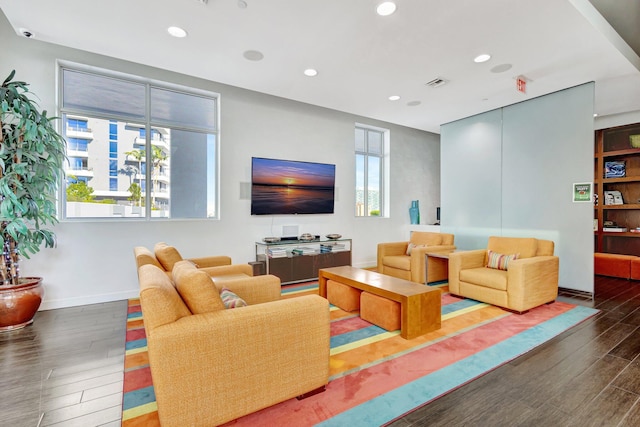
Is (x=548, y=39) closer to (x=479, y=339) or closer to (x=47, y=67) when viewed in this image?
(x=479, y=339)

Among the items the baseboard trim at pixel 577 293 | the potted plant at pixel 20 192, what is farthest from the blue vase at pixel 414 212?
the potted plant at pixel 20 192

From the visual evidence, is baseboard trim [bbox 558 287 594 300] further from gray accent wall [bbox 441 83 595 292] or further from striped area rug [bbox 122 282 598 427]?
striped area rug [bbox 122 282 598 427]

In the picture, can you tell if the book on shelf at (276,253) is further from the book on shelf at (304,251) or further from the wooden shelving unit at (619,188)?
the wooden shelving unit at (619,188)

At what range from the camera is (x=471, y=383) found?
2055 millimetres

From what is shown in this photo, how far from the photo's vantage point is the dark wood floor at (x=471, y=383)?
1.74 meters

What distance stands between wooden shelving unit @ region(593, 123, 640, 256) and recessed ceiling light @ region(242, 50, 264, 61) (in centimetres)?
644

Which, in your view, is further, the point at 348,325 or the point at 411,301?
the point at 348,325

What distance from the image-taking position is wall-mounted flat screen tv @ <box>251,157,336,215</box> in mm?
4922

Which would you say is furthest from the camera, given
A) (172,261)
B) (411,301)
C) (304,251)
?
(304,251)

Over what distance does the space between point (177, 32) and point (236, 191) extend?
2274 mm

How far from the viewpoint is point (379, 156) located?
21.7ft

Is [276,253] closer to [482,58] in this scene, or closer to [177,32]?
[177,32]

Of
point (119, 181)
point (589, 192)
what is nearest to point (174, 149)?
point (119, 181)

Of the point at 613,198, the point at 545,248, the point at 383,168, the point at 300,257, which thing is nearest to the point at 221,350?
the point at 300,257
